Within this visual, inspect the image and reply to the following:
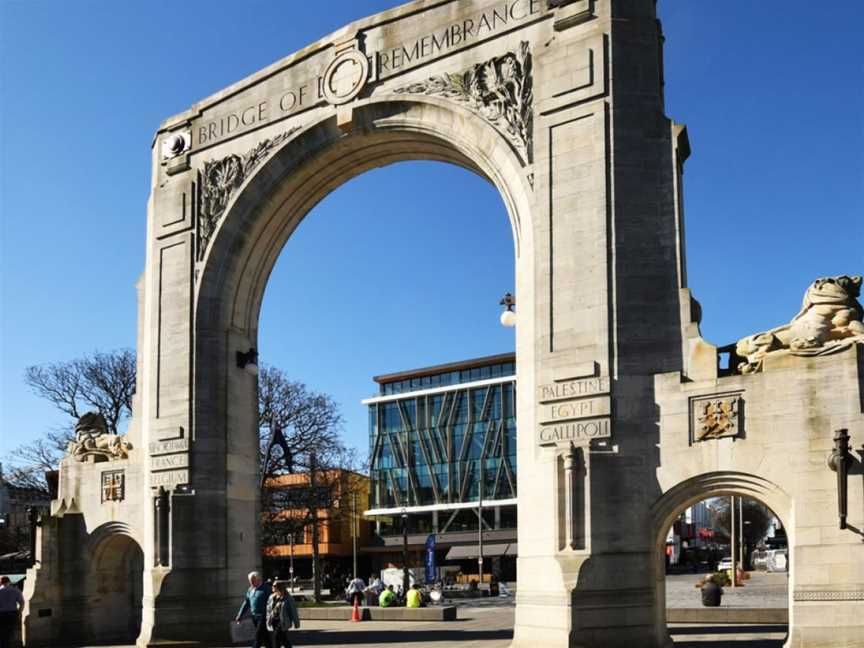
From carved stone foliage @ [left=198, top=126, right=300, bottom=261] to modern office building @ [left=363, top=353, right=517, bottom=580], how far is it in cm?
5313

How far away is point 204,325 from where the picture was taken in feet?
79.7

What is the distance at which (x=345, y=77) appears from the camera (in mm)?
22891

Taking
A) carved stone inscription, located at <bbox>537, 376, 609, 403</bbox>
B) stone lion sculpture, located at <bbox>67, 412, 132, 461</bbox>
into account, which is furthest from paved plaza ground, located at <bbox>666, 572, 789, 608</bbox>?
stone lion sculpture, located at <bbox>67, 412, 132, 461</bbox>

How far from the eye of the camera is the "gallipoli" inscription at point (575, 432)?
17.5m

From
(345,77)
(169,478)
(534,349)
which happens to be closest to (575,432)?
(534,349)

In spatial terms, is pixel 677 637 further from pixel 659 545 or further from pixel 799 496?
pixel 799 496

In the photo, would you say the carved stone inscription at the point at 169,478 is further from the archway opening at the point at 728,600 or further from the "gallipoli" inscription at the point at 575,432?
the archway opening at the point at 728,600

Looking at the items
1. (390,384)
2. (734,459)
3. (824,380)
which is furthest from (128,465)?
(390,384)

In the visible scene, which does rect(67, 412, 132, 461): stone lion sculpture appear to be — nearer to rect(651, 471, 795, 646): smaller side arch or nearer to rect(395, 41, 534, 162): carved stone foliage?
rect(395, 41, 534, 162): carved stone foliage

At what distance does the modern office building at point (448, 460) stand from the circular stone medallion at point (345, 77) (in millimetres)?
55429

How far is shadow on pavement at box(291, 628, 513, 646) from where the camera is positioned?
2236cm

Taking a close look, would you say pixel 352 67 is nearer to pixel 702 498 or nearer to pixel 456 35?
pixel 456 35

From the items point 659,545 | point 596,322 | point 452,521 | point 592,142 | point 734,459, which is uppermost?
point 592,142

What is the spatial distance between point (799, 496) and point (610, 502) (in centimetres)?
315
